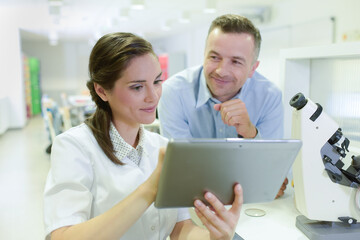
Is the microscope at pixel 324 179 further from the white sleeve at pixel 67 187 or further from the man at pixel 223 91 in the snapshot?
the white sleeve at pixel 67 187

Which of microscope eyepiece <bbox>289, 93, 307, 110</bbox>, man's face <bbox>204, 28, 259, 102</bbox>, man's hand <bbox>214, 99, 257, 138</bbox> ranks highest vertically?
man's face <bbox>204, 28, 259, 102</bbox>

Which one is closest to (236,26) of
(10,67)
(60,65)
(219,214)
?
(219,214)

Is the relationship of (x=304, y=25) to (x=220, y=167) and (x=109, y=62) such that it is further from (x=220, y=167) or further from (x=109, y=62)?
(x=220, y=167)

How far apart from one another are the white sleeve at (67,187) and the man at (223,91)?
2.18ft

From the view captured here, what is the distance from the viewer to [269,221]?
132 centimetres

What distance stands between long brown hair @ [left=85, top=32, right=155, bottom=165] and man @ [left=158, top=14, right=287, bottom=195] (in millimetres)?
491

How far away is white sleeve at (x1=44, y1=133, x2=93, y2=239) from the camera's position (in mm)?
Result: 956

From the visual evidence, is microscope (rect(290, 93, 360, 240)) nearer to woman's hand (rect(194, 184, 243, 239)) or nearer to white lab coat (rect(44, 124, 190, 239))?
woman's hand (rect(194, 184, 243, 239))

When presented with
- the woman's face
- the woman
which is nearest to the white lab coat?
the woman

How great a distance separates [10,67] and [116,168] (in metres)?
8.68

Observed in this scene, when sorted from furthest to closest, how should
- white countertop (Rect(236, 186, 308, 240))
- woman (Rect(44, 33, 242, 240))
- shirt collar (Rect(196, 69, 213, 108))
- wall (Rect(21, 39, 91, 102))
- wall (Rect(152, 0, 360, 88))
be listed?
wall (Rect(21, 39, 91, 102)) → wall (Rect(152, 0, 360, 88)) → shirt collar (Rect(196, 69, 213, 108)) → white countertop (Rect(236, 186, 308, 240)) → woman (Rect(44, 33, 242, 240))

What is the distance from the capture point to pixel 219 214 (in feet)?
2.96

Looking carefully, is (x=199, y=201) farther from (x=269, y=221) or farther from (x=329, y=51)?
(x=329, y=51)

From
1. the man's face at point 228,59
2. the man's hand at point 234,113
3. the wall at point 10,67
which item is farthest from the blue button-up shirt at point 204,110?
the wall at point 10,67
